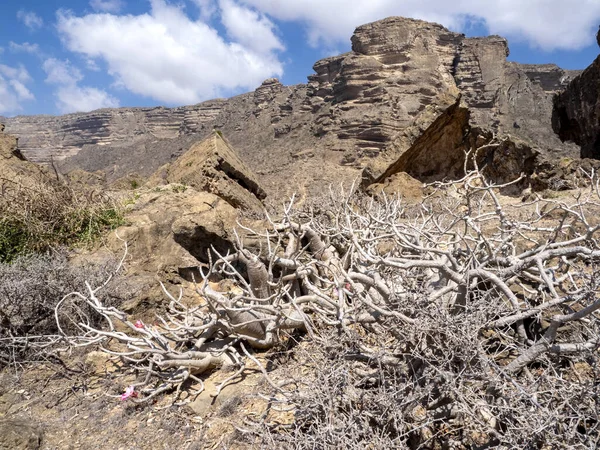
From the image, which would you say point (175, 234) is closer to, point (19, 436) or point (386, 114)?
point (19, 436)

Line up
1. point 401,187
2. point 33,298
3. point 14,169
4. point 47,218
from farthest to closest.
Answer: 1. point 401,187
2. point 14,169
3. point 47,218
4. point 33,298

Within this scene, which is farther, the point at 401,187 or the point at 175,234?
the point at 401,187

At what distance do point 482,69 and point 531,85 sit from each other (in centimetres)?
547

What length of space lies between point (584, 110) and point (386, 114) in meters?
20.7

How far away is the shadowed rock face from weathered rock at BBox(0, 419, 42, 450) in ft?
28.6

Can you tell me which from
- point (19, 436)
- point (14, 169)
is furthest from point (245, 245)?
point (14, 169)

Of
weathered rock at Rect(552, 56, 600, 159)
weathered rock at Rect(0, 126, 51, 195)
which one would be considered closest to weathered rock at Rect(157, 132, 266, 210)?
weathered rock at Rect(0, 126, 51, 195)

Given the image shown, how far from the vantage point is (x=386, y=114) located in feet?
111

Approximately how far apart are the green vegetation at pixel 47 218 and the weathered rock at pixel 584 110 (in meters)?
13.8

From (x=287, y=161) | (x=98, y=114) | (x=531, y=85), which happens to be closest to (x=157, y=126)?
(x=98, y=114)

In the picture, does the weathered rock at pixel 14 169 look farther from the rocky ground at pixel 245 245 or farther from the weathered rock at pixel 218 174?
the weathered rock at pixel 218 174

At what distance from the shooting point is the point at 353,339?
2.12 metres

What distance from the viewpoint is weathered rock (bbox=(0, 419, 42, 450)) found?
2330 mm

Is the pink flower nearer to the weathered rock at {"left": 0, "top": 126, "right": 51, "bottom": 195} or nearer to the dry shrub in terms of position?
the dry shrub
